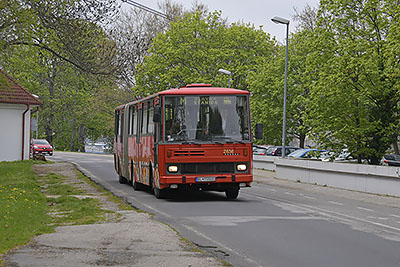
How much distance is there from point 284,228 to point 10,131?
32512 mm

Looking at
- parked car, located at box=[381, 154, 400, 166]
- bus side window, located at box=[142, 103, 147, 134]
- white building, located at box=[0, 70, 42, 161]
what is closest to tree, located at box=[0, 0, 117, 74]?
bus side window, located at box=[142, 103, 147, 134]

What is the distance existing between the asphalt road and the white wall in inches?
898

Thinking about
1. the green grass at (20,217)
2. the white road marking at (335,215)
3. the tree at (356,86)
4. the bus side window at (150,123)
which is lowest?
the white road marking at (335,215)

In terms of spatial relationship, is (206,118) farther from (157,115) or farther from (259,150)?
(259,150)

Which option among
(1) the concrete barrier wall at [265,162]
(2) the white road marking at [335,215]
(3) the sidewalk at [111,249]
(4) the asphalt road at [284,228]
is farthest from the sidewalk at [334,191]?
(3) the sidewalk at [111,249]

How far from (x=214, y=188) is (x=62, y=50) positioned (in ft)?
38.1

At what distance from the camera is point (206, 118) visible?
18938mm

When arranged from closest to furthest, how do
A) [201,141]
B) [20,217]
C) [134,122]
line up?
[20,217]
[201,141]
[134,122]

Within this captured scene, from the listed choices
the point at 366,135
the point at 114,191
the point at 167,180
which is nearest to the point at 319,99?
the point at 366,135

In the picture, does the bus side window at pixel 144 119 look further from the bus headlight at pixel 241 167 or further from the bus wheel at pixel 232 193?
the bus headlight at pixel 241 167

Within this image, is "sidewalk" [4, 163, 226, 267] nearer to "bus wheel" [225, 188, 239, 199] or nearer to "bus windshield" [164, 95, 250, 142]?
"bus windshield" [164, 95, 250, 142]

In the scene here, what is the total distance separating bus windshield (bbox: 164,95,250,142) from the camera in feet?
61.5

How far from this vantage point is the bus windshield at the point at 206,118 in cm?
1875

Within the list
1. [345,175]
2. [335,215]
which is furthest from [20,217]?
[345,175]
